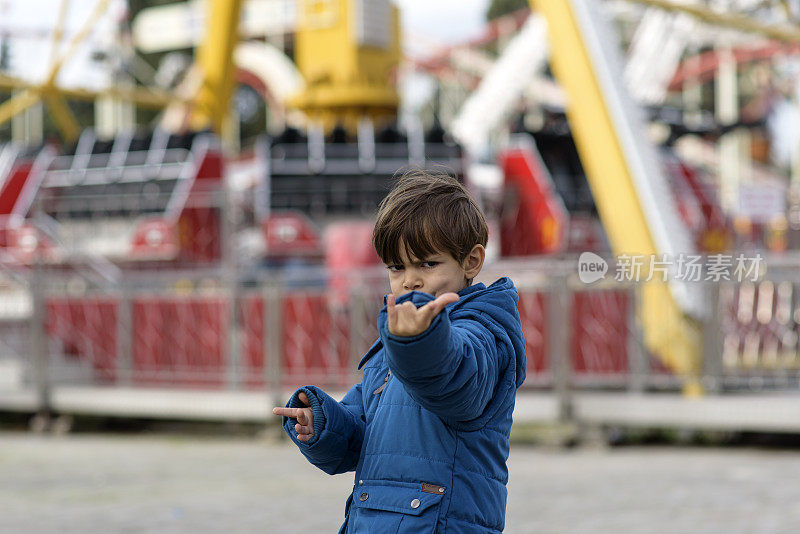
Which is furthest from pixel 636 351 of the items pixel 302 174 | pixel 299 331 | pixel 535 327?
Answer: pixel 302 174

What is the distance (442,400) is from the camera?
2.02 metres

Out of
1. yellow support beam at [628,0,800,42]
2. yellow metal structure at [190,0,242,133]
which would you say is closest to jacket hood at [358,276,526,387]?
yellow support beam at [628,0,800,42]

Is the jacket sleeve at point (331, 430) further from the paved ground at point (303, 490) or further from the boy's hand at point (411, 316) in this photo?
the paved ground at point (303, 490)

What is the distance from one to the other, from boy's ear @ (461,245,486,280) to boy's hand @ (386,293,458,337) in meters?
0.36

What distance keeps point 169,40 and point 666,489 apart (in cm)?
4059

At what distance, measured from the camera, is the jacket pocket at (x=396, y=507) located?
2211 mm

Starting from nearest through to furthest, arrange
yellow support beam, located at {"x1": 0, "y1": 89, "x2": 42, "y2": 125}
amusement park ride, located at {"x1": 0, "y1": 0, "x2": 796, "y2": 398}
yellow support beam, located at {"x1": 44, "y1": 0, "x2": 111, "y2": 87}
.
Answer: amusement park ride, located at {"x1": 0, "y1": 0, "x2": 796, "y2": 398}
yellow support beam, located at {"x1": 44, "y1": 0, "x2": 111, "y2": 87}
yellow support beam, located at {"x1": 0, "y1": 89, "x2": 42, "y2": 125}

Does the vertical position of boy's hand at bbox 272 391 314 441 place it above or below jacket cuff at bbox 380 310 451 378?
below

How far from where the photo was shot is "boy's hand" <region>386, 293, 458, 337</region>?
184cm

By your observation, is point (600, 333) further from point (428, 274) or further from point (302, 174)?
point (428, 274)

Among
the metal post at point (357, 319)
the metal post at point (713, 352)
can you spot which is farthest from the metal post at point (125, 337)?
the metal post at point (713, 352)

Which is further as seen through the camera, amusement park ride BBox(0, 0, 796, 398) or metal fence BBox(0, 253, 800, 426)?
amusement park ride BBox(0, 0, 796, 398)

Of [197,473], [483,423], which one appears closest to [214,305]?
[197,473]

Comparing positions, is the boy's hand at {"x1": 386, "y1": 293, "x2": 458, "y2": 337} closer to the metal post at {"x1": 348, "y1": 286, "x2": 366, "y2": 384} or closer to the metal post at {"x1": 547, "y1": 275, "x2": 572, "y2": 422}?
the metal post at {"x1": 547, "y1": 275, "x2": 572, "y2": 422}
